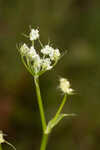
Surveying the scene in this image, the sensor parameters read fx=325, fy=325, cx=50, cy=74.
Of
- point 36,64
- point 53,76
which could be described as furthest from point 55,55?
point 53,76

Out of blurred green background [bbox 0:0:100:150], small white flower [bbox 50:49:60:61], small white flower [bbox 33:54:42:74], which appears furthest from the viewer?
blurred green background [bbox 0:0:100:150]

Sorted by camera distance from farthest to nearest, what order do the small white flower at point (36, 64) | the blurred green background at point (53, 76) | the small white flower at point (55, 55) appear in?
the blurred green background at point (53, 76) < the small white flower at point (55, 55) < the small white flower at point (36, 64)

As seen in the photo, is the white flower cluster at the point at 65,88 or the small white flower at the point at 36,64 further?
the white flower cluster at the point at 65,88

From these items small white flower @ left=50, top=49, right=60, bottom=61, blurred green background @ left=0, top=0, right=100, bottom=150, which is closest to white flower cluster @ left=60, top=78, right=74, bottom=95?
small white flower @ left=50, top=49, right=60, bottom=61

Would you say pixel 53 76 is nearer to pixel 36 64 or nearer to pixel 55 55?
pixel 55 55

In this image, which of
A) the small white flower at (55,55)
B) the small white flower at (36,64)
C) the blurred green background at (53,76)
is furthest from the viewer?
the blurred green background at (53,76)

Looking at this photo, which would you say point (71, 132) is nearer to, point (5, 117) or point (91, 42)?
point (5, 117)

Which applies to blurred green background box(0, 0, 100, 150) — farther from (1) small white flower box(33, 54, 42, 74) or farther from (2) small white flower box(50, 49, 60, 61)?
(1) small white flower box(33, 54, 42, 74)

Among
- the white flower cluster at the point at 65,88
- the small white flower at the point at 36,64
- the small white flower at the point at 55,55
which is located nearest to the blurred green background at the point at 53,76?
the white flower cluster at the point at 65,88

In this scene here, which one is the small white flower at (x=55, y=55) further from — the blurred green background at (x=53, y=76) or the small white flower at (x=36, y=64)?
the blurred green background at (x=53, y=76)
